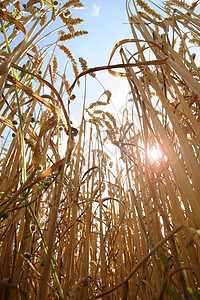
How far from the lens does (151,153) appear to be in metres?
0.64

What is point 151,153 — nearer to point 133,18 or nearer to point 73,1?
point 133,18

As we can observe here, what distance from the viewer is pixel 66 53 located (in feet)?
3.41

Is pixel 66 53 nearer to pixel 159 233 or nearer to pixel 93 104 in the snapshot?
pixel 93 104

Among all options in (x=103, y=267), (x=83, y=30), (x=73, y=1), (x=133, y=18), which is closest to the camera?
(x=103, y=267)

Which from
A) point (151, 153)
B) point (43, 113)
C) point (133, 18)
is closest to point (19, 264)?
point (151, 153)

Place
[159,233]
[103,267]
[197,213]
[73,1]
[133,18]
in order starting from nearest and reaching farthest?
1. [197,213]
2. [159,233]
3. [103,267]
4. [133,18]
5. [73,1]

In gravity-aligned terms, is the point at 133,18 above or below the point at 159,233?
above

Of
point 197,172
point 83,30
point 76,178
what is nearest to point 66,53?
point 83,30

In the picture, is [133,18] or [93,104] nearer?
[133,18]

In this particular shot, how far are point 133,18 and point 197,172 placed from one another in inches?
23.7

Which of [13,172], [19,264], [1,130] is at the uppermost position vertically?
[1,130]

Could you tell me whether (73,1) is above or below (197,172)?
above

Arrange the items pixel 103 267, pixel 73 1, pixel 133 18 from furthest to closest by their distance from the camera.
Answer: pixel 73 1, pixel 133 18, pixel 103 267

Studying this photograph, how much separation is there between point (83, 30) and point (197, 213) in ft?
3.40
